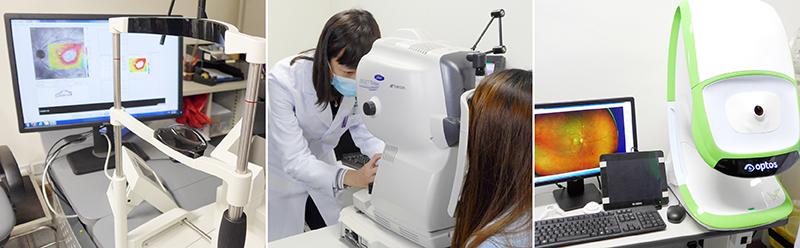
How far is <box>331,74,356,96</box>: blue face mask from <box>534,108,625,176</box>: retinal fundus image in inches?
37.4

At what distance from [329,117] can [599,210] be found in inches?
44.8

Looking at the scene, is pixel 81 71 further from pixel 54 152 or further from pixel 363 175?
pixel 363 175

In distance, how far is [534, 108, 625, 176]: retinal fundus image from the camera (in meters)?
1.53

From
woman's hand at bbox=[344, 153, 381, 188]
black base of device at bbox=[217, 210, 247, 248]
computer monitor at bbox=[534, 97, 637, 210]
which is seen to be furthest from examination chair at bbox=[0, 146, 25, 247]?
computer monitor at bbox=[534, 97, 637, 210]

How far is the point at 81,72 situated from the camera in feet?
5.72

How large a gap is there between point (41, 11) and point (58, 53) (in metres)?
0.37

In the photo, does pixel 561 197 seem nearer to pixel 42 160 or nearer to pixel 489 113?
pixel 489 113

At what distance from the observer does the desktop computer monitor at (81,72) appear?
167 centimetres

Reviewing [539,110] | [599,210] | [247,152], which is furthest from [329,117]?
[599,210]

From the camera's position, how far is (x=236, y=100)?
1982 millimetres

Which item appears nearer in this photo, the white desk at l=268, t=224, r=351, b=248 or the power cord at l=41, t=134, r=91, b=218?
the white desk at l=268, t=224, r=351, b=248

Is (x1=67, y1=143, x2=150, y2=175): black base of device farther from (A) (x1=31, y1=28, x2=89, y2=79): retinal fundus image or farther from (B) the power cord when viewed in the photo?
(A) (x1=31, y1=28, x2=89, y2=79): retinal fundus image

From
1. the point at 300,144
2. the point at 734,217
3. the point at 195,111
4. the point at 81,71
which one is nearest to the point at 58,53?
the point at 81,71

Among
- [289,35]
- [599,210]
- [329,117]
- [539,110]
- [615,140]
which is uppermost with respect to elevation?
[289,35]
